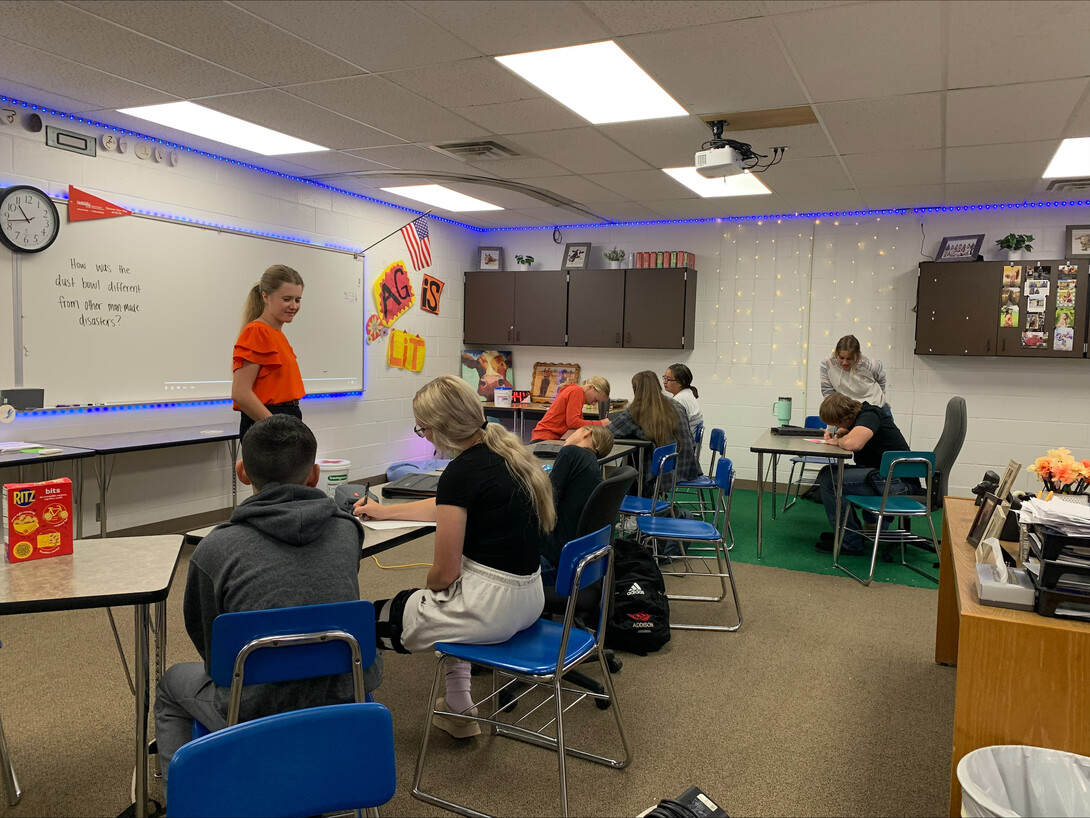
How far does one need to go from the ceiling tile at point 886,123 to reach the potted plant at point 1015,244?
2.14 meters

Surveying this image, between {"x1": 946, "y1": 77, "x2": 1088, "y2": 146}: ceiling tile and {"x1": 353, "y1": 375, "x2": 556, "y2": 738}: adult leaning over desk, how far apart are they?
2.99m

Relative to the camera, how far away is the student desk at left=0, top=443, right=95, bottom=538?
3.66 m

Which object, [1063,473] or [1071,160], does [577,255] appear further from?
[1063,473]

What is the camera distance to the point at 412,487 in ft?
9.59

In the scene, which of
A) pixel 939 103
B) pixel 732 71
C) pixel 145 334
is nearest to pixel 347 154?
pixel 145 334

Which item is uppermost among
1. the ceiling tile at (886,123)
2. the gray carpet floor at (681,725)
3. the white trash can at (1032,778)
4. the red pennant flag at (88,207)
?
the ceiling tile at (886,123)

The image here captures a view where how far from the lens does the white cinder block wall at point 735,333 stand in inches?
209

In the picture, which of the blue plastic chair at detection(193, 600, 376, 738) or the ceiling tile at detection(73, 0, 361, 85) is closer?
the blue plastic chair at detection(193, 600, 376, 738)

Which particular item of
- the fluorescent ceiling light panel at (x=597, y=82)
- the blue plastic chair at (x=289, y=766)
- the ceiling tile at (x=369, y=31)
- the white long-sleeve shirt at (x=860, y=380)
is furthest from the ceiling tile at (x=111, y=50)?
the white long-sleeve shirt at (x=860, y=380)

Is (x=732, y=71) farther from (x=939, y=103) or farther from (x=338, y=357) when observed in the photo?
(x=338, y=357)

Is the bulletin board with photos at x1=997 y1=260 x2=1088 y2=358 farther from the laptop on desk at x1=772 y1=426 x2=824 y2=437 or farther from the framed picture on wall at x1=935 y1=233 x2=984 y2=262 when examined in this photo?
the laptop on desk at x1=772 y1=426 x2=824 y2=437

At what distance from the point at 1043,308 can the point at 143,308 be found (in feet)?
21.9

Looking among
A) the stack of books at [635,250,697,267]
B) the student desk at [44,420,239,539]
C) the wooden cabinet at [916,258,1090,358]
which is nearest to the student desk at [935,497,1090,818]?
the student desk at [44,420,239,539]

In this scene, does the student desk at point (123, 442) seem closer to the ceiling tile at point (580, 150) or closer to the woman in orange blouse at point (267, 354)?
the woman in orange blouse at point (267, 354)
